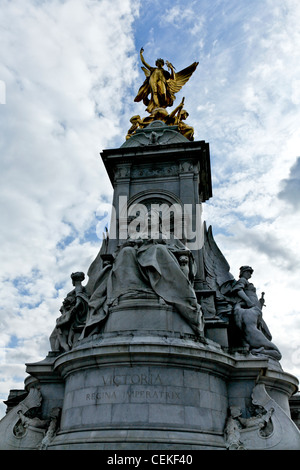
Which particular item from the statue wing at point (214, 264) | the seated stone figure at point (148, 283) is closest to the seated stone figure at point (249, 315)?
the statue wing at point (214, 264)

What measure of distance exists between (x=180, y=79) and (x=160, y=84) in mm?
1381

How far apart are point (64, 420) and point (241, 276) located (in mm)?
7927

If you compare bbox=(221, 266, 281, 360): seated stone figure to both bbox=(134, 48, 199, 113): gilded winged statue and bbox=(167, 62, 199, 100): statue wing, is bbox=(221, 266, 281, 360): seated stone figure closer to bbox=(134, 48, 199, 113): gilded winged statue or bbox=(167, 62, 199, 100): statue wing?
bbox=(134, 48, 199, 113): gilded winged statue

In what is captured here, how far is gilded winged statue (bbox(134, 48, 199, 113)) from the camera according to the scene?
20703mm

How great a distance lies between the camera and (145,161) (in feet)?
57.1

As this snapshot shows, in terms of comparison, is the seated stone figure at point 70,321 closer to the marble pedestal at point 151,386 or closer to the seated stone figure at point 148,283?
the seated stone figure at point 148,283

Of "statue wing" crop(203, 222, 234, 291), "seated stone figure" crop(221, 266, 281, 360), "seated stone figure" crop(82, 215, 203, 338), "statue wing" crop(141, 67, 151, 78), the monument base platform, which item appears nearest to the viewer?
the monument base platform

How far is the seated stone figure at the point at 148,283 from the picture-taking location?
11.9 m

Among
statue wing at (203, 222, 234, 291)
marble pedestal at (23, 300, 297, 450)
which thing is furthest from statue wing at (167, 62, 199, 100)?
marble pedestal at (23, 300, 297, 450)

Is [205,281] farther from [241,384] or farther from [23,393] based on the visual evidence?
[23,393]

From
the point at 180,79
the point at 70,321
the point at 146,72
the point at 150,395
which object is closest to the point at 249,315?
the point at 150,395

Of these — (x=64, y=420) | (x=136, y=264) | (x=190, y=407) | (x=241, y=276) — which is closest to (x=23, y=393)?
(x=64, y=420)

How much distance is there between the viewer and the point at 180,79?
71.1ft

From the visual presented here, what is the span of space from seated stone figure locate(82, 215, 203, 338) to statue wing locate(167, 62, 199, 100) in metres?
10.8
